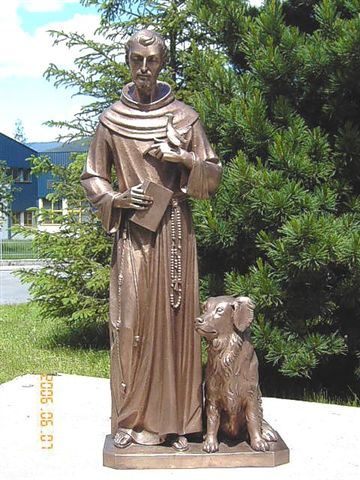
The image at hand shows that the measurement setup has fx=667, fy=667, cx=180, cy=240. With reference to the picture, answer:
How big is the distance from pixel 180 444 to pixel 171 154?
1694mm

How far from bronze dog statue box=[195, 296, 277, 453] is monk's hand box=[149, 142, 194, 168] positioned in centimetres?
82

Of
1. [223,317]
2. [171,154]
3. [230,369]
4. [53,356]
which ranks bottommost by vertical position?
[53,356]

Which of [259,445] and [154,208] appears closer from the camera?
[154,208]

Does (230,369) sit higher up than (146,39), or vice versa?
(146,39)

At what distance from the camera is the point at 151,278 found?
386cm

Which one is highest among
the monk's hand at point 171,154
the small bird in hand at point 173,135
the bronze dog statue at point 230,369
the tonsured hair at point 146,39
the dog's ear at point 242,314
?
the tonsured hair at point 146,39

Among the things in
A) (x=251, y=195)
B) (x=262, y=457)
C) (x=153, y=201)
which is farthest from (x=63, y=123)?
(x=262, y=457)

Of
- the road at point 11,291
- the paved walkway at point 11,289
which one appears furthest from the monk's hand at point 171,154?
the road at point 11,291

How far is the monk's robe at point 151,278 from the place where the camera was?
12.6ft

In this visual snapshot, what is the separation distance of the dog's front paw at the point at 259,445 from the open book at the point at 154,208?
1.38m

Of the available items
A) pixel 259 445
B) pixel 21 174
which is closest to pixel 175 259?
pixel 259 445

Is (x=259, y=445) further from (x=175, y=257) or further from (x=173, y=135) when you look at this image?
(x=173, y=135)

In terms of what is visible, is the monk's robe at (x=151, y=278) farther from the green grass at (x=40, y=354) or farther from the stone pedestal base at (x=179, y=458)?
the green grass at (x=40, y=354)

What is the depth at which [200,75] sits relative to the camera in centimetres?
625
